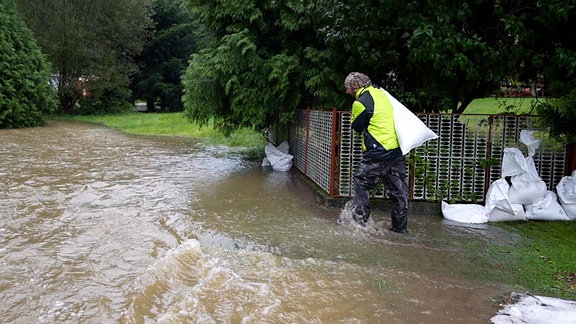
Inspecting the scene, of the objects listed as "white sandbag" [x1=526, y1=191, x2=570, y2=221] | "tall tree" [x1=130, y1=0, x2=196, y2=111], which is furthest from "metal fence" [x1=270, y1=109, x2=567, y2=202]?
"tall tree" [x1=130, y1=0, x2=196, y2=111]

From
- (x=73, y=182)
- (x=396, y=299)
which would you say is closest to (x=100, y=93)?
(x=73, y=182)

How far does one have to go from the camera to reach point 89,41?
29.9 metres

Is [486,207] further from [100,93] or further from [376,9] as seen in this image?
[100,93]

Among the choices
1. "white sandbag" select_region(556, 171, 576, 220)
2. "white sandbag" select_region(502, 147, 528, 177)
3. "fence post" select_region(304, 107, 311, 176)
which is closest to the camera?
"white sandbag" select_region(556, 171, 576, 220)

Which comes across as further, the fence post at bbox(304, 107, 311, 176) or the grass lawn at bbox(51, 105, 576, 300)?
the fence post at bbox(304, 107, 311, 176)

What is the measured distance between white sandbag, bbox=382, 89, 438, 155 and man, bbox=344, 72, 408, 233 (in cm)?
A: 7

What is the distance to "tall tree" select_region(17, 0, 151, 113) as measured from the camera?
28.5 metres

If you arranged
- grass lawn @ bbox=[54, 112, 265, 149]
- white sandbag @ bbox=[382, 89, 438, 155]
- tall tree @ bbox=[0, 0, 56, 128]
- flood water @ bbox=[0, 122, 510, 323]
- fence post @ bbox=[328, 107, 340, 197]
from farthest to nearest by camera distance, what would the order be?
tall tree @ bbox=[0, 0, 56, 128]
grass lawn @ bbox=[54, 112, 265, 149]
fence post @ bbox=[328, 107, 340, 197]
white sandbag @ bbox=[382, 89, 438, 155]
flood water @ bbox=[0, 122, 510, 323]

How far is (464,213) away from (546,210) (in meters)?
1.04

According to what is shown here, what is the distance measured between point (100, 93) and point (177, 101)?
18.1 ft

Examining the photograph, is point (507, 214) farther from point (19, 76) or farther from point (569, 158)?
point (19, 76)

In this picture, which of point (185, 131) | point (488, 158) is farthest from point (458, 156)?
point (185, 131)

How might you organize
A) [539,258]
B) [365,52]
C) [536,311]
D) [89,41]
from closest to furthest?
[536,311] < [539,258] < [365,52] < [89,41]

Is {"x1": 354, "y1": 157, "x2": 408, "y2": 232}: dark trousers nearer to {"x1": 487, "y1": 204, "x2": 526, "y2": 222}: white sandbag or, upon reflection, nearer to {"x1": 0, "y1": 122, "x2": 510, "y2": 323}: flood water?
{"x1": 0, "y1": 122, "x2": 510, "y2": 323}: flood water
